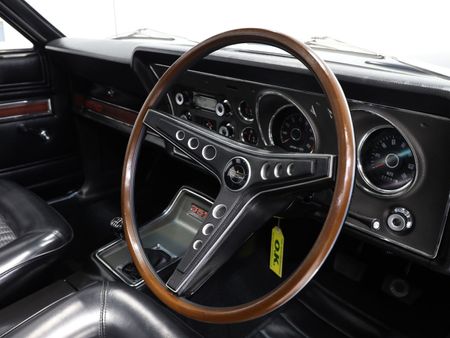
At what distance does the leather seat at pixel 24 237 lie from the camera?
1.13 meters

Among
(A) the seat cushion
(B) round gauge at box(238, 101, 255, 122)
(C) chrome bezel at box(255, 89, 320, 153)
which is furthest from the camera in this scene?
(A) the seat cushion

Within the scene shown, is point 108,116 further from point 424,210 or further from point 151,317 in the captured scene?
point 424,210

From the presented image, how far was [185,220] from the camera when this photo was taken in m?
1.83

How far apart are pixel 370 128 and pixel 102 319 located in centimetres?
71

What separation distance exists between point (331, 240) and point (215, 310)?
0.81 ft

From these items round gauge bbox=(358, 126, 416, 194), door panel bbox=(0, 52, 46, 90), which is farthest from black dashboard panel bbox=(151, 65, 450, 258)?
door panel bbox=(0, 52, 46, 90)

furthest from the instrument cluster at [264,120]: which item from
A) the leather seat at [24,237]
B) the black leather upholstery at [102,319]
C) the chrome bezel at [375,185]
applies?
the leather seat at [24,237]

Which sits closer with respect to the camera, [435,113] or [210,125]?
[435,113]

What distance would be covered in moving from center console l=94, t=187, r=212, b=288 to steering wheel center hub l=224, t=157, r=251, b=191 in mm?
731

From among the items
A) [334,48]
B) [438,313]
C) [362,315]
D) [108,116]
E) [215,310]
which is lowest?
[362,315]

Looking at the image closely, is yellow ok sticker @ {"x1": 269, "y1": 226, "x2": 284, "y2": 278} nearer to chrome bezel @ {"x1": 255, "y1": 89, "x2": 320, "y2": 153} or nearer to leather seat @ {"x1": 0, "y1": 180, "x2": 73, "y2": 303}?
chrome bezel @ {"x1": 255, "y1": 89, "x2": 320, "y2": 153}

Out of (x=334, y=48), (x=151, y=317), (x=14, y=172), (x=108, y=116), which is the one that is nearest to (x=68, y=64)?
(x=108, y=116)

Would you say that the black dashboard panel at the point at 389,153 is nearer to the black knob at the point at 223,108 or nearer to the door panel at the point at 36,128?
the black knob at the point at 223,108

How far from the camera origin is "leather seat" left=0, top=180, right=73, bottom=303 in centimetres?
113
